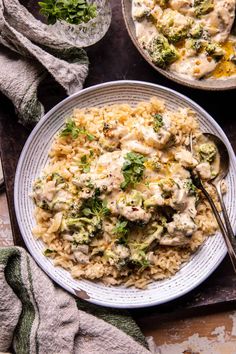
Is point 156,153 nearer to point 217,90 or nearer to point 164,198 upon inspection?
point 164,198

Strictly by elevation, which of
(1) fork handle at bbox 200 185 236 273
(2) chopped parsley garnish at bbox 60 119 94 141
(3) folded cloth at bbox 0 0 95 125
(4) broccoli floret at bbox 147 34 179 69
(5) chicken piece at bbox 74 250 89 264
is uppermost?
(4) broccoli floret at bbox 147 34 179 69

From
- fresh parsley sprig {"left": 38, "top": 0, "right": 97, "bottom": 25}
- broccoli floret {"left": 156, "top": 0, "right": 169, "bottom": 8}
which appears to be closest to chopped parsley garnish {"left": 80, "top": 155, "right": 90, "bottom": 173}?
A: fresh parsley sprig {"left": 38, "top": 0, "right": 97, "bottom": 25}

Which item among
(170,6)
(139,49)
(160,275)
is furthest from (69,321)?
(170,6)

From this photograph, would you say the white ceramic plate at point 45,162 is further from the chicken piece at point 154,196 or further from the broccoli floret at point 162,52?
the chicken piece at point 154,196

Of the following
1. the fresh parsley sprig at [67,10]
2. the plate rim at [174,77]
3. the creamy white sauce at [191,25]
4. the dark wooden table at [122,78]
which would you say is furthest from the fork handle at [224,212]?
the fresh parsley sprig at [67,10]

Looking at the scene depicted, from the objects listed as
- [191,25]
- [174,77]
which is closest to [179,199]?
[174,77]

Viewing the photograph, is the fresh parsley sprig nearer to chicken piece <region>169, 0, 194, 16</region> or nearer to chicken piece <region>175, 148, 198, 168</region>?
chicken piece <region>169, 0, 194, 16</region>
